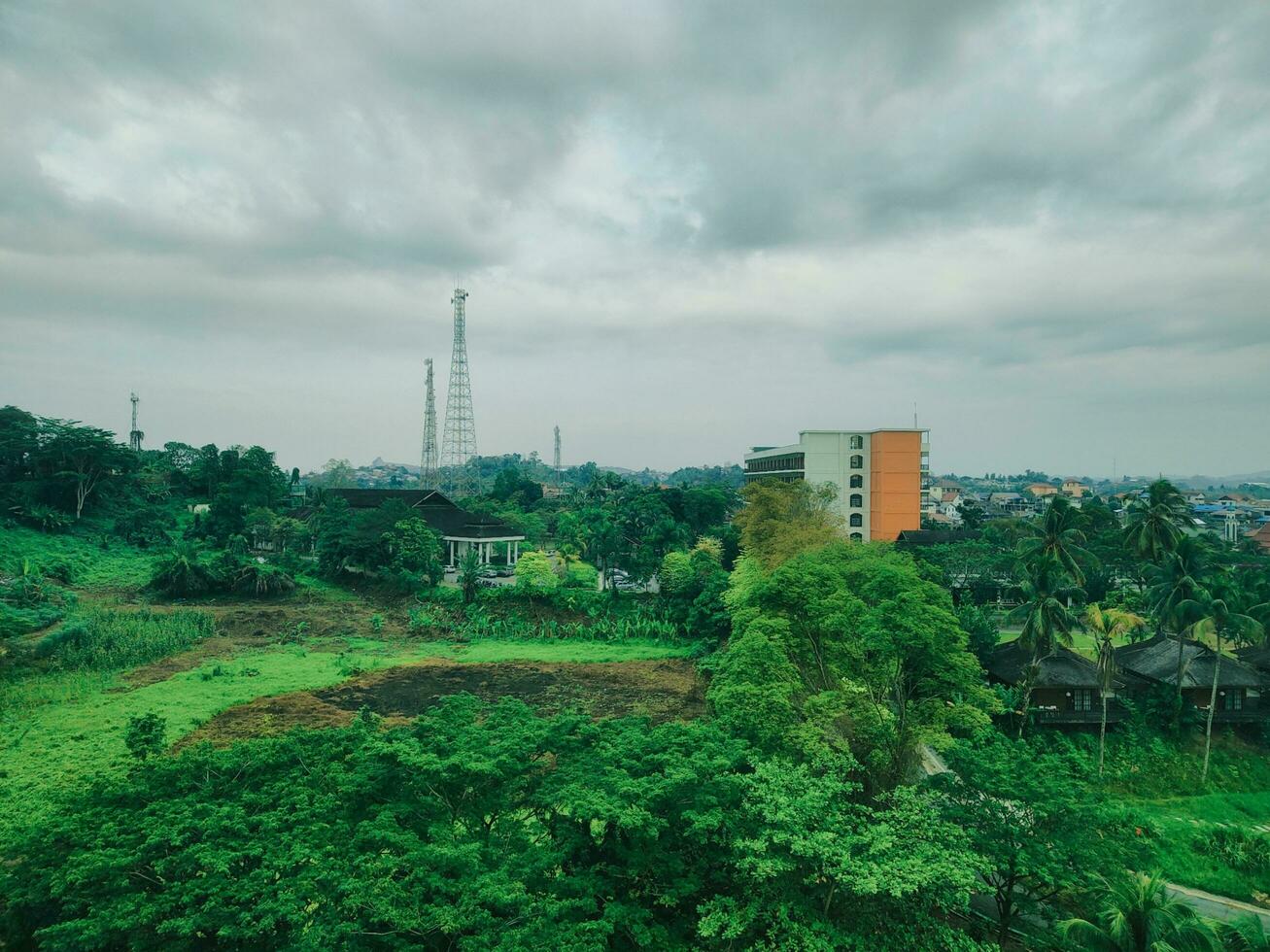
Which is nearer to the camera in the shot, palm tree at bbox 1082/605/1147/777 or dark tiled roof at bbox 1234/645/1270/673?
palm tree at bbox 1082/605/1147/777

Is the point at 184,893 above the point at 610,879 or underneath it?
above

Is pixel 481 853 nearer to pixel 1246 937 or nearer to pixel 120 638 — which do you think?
pixel 1246 937

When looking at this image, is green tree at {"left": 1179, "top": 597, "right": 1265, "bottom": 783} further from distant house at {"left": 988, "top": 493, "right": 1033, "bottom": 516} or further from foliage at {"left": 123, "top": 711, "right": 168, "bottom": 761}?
distant house at {"left": 988, "top": 493, "right": 1033, "bottom": 516}

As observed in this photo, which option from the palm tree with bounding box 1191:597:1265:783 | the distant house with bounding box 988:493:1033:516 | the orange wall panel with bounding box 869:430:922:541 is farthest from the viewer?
the distant house with bounding box 988:493:1033:516

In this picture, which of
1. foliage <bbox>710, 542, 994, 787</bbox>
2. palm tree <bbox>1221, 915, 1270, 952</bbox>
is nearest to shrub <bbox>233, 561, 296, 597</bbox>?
foliage <bbox>710, 542, 994, 787</bbox>

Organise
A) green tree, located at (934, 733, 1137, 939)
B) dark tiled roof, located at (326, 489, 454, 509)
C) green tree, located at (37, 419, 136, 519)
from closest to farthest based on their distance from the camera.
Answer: green tree, located at (934, 733, 1137, 939)
green tree, located at (37, 419, 136, 519)
dark tiled roof, located at (326, 489, 454, 509)

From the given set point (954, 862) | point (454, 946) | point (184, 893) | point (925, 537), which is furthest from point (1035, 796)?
point (925, 537)

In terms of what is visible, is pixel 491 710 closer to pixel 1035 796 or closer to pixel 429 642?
pixel 1035 796
